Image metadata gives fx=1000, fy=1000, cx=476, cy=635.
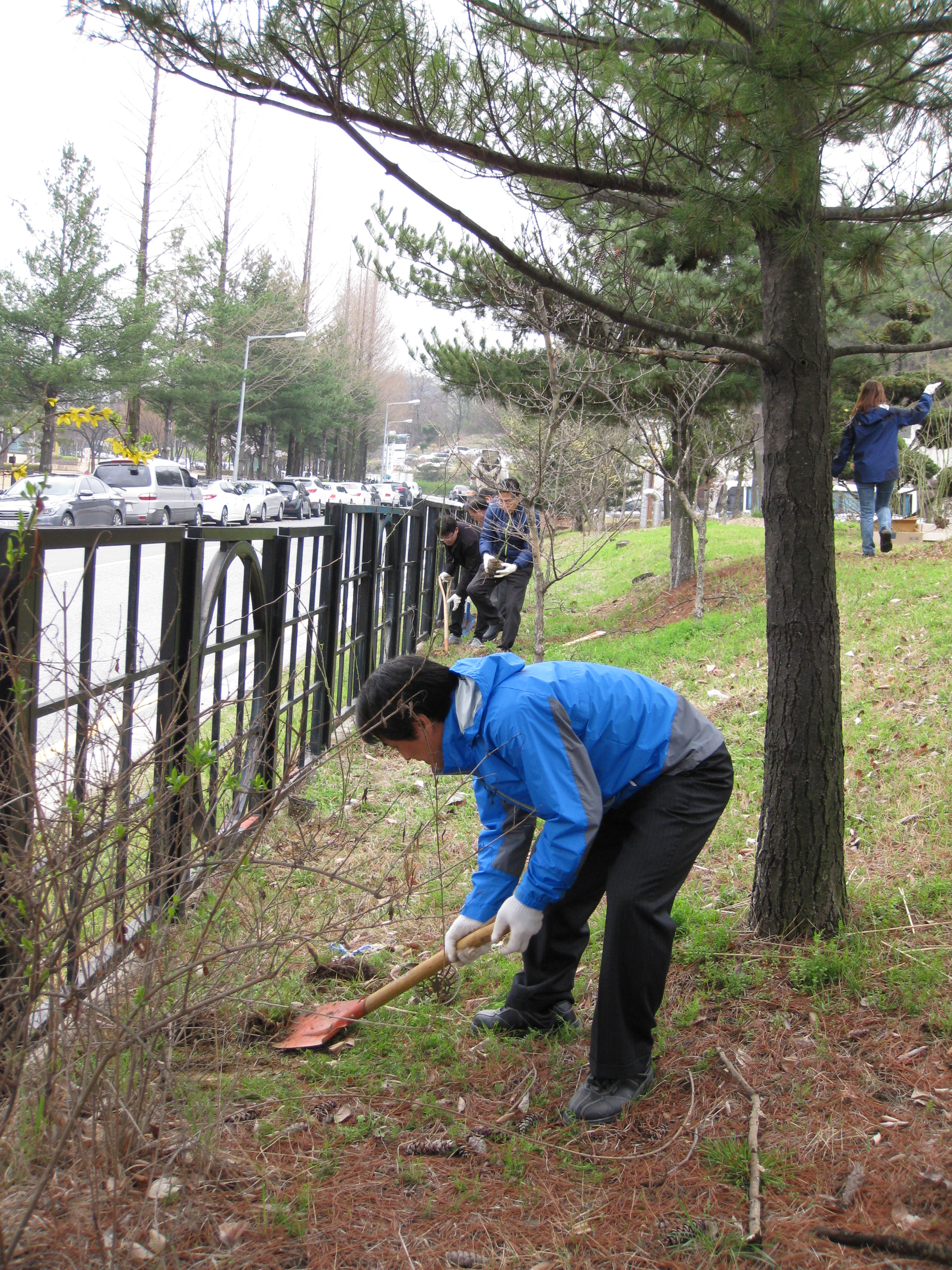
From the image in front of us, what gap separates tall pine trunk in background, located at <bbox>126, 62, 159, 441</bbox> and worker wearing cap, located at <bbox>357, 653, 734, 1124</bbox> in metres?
27.8

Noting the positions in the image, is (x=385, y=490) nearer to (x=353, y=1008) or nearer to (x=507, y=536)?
(x=507, y=536)

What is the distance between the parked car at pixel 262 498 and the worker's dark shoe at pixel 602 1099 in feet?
96.4

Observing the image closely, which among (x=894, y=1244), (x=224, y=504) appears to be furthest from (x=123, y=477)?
(x=894, y=1244)

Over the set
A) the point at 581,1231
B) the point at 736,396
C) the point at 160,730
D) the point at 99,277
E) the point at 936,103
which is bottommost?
the point at 581,1231

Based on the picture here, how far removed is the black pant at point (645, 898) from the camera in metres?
2.62

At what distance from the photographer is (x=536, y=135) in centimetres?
331

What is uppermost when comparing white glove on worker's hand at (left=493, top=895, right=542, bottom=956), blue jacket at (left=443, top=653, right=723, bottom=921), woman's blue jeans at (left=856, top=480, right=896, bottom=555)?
woman's blue jeans at (left=856, top=480, right=896, bottom=555)

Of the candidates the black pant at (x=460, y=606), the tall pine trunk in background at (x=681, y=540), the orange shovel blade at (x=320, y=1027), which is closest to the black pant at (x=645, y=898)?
the orange shovel blade at (x=320, y=1027)

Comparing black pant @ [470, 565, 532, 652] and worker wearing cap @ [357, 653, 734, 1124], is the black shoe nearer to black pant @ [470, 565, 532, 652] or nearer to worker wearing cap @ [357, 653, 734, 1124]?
worker wearing cap @ [357, 653, 734, 1124]

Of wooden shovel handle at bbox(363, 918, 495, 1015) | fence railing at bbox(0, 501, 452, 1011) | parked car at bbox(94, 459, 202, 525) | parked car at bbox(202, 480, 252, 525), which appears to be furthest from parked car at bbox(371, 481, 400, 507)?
wooden shovel handle at bbox(363, 918, 495, 1015)

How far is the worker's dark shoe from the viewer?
266 cm

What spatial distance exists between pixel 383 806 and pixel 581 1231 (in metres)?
3.33

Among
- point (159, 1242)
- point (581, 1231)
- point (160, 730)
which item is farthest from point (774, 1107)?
point (160, 730)

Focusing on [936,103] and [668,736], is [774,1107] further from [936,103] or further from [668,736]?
[936,103]
